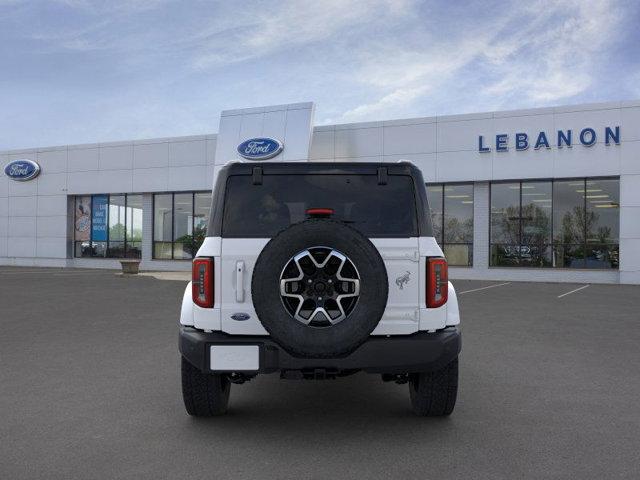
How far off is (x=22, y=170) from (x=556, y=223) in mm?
28009

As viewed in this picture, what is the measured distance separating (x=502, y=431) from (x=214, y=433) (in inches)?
83.5

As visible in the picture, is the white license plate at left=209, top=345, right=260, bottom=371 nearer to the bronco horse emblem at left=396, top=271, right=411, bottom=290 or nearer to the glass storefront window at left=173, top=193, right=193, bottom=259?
the bronco horse emblem at left=396, top=271, right=411, bottom=290

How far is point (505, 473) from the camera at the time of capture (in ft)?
11.2

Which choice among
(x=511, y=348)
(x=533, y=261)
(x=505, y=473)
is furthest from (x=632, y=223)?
(x=505, y=473)

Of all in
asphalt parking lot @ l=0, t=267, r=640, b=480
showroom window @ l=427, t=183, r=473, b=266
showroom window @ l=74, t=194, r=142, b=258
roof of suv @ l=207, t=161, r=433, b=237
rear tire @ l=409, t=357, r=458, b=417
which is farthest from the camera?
showroom window @ l=74, t=194, r=142, b=258

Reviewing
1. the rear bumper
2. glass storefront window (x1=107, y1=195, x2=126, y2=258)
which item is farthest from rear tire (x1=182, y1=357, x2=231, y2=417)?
glass storefront window (x1=107, y1=195, x2=126, y2=258)

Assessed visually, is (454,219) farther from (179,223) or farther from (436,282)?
(436,282)

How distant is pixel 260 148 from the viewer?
82.6ft

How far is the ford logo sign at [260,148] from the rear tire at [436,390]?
69.5 feet

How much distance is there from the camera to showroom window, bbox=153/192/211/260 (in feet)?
94.7

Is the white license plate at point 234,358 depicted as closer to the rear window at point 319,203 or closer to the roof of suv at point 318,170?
the rear window at point 319,203

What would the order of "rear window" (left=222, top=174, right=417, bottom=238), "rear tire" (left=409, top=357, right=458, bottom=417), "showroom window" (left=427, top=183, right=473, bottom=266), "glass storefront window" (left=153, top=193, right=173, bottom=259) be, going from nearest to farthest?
"rear window" (left=222, top=174, right=417, bottom=238) → "rear tire" (left=409, top=357, right=458, bottom=417) → "showroom window" (left=427, top=183, right=473, bottom=266) → "glass storefront window" (left=153, top=193, right=173, bottom=259)

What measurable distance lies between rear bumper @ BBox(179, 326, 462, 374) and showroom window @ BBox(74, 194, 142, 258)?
27.6 metres

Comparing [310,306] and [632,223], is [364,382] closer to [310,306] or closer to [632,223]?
[310,306]
